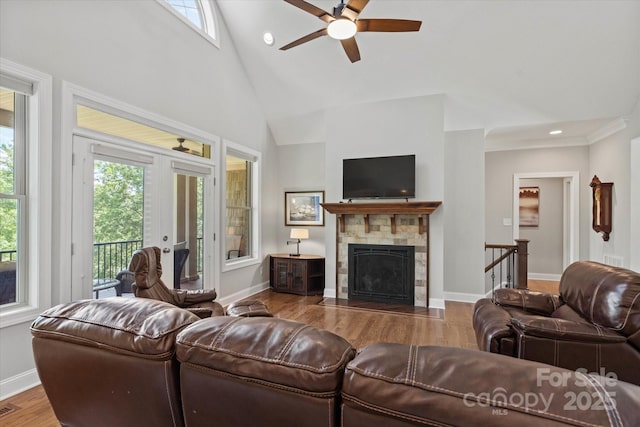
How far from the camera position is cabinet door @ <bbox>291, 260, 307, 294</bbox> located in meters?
5.39

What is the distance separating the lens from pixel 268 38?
4.44m

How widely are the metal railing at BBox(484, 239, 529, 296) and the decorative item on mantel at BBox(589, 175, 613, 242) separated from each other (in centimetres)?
119

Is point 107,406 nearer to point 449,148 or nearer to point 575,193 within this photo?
point 449,148

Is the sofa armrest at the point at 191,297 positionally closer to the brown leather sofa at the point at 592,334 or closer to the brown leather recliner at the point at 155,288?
the brown leather recliner at the point at 155,288

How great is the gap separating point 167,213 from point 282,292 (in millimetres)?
2472

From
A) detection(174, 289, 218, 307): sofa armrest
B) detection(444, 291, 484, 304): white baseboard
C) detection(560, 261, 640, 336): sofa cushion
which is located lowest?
detection(444, 291, 484, 304): white baseboard

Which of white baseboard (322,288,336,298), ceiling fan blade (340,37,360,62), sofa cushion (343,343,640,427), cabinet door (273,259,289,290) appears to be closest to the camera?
sofa cushion (343,343,640,427)

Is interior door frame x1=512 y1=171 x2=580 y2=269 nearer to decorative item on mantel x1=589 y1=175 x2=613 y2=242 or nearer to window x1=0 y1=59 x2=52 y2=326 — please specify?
decorative item on mantel x1=589 y1=175 x2=613 y2=242

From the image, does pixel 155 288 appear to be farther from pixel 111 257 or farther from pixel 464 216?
pixel 464 216

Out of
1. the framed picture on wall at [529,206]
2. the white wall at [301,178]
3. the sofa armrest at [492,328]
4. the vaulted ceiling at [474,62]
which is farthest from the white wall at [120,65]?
the framed picture on wall at [529,206]

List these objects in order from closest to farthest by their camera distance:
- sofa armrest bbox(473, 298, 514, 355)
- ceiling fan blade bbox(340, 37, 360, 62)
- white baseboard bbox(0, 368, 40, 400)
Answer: sofa armrest bbox(473, 298, 514, 355) → white baseboard bbox(0, 368, 40, 400) → ceiling fan blade bbox(340, 37, 360, 62)

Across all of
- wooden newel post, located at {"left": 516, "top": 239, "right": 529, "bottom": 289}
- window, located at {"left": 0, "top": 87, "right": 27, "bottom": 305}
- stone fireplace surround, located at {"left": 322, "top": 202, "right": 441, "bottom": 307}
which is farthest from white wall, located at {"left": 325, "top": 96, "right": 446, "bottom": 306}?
window, located at {"left": 0, "top": 87, "right": 27, "bottom": 305}

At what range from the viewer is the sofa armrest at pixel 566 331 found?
1.82 metres

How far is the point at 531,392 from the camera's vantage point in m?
0.61
